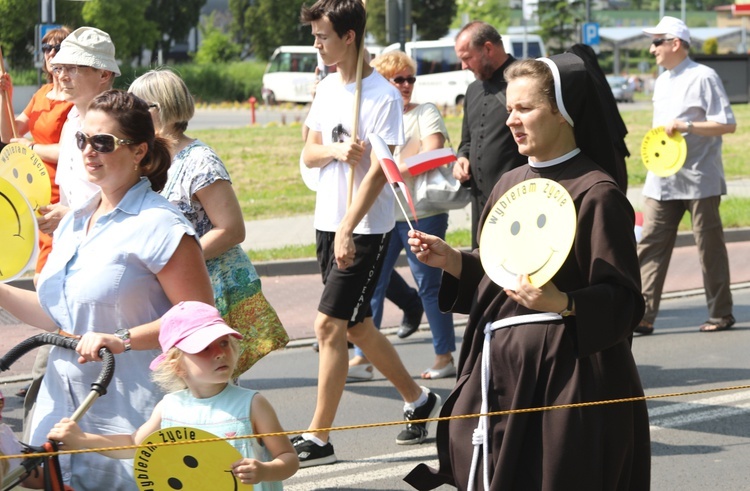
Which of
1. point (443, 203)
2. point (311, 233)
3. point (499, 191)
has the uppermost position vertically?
point (499, 191)

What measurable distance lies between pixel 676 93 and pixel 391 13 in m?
7.40

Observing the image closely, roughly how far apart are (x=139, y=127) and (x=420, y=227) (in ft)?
13.9

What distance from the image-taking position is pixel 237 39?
73.8 m

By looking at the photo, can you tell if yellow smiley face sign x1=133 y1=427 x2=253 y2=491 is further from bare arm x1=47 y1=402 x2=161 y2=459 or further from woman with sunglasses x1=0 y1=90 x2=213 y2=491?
woman with sunglasses x1=0 y1=90 x2=213 y2=491

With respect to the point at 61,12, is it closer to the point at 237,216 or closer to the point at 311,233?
the point at 311,233

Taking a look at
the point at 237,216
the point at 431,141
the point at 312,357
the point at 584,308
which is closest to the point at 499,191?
the point at 584,308

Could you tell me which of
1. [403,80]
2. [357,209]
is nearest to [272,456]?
[357,209]

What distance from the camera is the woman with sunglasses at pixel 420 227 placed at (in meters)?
7.48

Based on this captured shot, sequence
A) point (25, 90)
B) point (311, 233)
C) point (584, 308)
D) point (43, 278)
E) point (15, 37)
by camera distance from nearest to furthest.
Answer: point (584, 308)
point (43, 278)
point (311, 233)
point (15, 37)
point (25, 90)

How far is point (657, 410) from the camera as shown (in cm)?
678

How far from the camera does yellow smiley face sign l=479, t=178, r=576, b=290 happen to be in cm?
324

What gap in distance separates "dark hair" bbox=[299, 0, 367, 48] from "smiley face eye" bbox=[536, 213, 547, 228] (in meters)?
2.44

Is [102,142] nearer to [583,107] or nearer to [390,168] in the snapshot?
[390,168]

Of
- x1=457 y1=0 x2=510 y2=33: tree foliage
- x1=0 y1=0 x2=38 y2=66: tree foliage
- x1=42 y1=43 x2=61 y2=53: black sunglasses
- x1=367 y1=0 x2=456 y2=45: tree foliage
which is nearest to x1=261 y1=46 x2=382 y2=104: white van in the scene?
x1=0 y1=0 x2=38 y2=66: tree foliage
